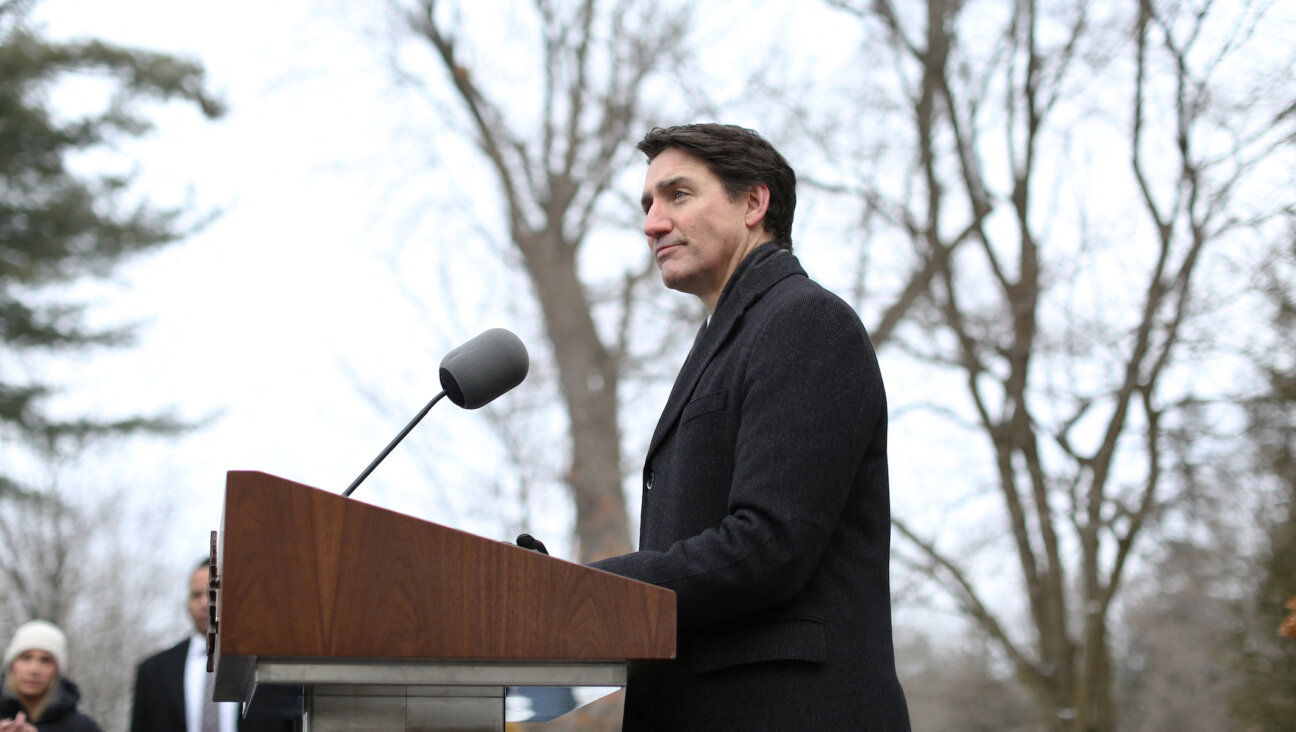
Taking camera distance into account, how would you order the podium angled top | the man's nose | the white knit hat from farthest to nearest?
the white knit hat → the man's nose → the podium angled top

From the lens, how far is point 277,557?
5.15 ft

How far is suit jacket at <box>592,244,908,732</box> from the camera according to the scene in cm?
191

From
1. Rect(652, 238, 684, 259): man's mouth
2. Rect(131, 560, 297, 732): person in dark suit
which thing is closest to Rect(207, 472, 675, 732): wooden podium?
Rect(652, 238, 684, 259): man's mouth

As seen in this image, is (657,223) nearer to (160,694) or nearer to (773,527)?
(773,527)

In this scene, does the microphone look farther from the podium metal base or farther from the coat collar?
the podium metal base

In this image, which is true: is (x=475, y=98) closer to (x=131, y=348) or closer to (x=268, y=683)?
(x=131, y=348)

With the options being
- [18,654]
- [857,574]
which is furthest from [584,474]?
[857,574]

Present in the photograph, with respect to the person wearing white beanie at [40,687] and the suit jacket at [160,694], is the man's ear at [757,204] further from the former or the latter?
the person wearing white beanie at [40,687]

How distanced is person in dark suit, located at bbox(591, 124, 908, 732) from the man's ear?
148 mm

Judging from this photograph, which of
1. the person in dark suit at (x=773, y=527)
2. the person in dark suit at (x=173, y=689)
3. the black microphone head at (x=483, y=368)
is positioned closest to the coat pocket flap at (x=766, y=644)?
the person in dark suit at (x=773, y=527)

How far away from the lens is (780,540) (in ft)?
6.27

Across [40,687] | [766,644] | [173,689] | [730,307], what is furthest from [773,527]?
[40,687]

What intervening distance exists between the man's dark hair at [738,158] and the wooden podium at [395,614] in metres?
0.97

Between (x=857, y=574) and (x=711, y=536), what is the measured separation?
29 centimetres
